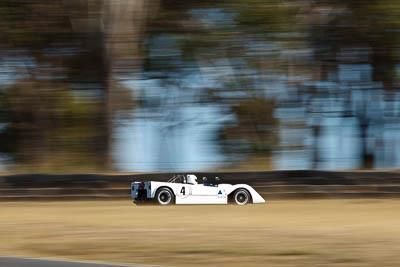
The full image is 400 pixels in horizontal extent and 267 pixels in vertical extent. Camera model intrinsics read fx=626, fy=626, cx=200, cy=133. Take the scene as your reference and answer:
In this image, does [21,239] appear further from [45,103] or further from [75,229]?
[45,103]

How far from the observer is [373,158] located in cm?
1313

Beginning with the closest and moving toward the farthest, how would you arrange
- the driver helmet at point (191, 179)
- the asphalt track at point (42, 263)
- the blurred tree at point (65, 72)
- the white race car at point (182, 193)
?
the asphalt track at point (42, 263)
the white race car at point (182, 193)
the driver helmet at point (191, 179)
the blurred tree at point (65, 72)

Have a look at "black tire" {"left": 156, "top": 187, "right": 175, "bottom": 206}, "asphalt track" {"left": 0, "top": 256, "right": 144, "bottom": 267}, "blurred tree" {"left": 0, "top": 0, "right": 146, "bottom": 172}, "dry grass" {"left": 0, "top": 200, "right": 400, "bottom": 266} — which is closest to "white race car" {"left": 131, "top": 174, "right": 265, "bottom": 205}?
"black tire" {"left": 156, "top": 187, "right": 175, "bottom": 206}

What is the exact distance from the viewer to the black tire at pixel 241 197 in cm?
1063

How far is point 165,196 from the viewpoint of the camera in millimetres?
10484

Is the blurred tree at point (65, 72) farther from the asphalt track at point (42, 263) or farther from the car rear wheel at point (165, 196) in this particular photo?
the asphalt track at point (42, 263)

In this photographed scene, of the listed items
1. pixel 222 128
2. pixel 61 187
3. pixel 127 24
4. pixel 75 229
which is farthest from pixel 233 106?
pixel 75 229

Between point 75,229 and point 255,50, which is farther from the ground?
point 255,50

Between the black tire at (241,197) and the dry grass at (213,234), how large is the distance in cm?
31

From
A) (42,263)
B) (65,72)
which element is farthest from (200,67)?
(42,263)

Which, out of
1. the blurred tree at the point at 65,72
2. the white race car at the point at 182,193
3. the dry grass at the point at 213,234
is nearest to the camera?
the dry grass at the point at 213,234

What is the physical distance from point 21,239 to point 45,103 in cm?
688

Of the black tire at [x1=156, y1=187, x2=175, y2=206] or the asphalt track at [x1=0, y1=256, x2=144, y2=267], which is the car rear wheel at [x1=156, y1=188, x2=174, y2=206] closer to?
the black tire at [x1=156, y1=187, x2=175, y2=206]

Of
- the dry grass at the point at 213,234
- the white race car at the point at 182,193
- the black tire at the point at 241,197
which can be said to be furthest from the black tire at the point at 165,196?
the black tire at the point at 241,197
